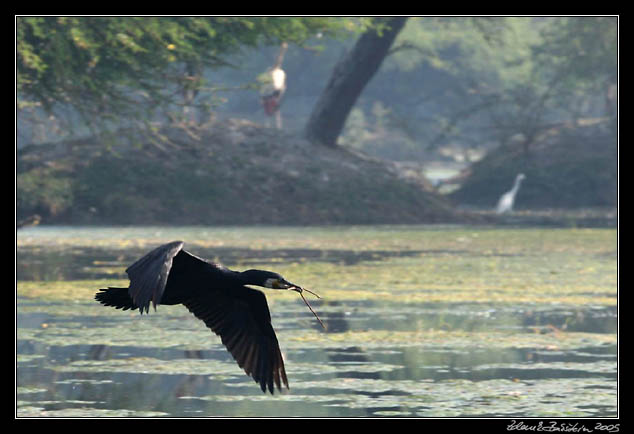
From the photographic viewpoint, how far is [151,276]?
7891mm

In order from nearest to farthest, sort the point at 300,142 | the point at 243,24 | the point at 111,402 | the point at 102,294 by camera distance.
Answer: the point at 102,294 < the point at 111,402 < the point at 243,24 < the point at 300,142

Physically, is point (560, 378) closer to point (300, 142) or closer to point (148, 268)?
point (148, 268)

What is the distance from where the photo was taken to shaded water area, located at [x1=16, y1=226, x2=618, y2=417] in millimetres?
10344

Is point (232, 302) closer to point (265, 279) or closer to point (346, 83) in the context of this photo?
point (265, 279)

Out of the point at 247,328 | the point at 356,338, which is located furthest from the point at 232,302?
the point at 356,338

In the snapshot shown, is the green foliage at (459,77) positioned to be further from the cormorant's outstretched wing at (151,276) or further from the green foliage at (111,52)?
the cormorant's outstretched wing at (151,276)

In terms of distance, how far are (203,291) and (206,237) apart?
654 inches

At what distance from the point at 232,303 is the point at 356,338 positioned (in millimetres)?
4020

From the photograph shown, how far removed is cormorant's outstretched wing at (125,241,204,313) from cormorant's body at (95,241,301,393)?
2.90 feet

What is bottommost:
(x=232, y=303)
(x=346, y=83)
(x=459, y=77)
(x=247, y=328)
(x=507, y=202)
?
(x=247, y=328)

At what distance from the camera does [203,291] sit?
31.6ft

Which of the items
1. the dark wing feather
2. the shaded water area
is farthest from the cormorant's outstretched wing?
the shaded water area

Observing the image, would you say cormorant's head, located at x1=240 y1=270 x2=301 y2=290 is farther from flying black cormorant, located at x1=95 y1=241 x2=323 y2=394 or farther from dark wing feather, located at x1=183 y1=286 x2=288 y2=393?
dark wing feather, located at x1=183 y1=286 x2=288 y2=393

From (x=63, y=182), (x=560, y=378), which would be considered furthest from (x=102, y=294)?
(x=63, y=182)
